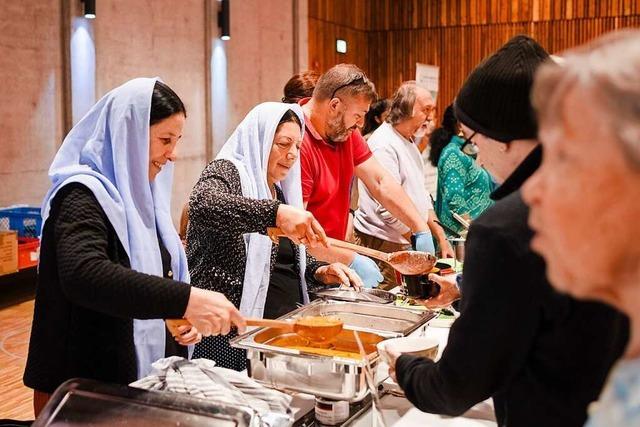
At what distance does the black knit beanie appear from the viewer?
1.32 meters

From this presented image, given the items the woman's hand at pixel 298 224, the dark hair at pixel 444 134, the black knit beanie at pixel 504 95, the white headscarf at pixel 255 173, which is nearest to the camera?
the black knit beanie at pixel 504 95

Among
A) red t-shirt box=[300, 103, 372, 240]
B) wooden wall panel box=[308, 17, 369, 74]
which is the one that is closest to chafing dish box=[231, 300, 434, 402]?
red t-shirt box=[300, 103, 372, 240]

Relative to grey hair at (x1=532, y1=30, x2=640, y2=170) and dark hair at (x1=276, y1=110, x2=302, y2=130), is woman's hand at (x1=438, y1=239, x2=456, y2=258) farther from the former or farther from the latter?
grey hair at (x1=532, y1=30, x2=640, y2=170)

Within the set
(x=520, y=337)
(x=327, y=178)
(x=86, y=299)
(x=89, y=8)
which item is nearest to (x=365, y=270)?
(x=327, y=178)

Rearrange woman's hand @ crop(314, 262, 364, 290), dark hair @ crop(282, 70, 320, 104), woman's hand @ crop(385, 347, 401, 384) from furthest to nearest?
dark hair @ crop(282, 70, 320, 104) < woman's hand @ crop(314, 262, 364, 290) < woman's hand @ crop(385, 347, 401, 384)

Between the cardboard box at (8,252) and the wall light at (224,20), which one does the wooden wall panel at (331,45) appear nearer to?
the wall light at (224,20)

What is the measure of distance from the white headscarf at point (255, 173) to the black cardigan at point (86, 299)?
1.92 feet

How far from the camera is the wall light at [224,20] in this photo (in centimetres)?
736

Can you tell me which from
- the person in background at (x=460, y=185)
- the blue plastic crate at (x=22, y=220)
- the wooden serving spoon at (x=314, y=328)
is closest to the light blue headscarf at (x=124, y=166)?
the wooden serving spoon at (x=314, y=328)

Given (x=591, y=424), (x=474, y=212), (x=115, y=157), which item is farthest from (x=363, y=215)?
(x=591, y=424)

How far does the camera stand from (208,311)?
163 cm

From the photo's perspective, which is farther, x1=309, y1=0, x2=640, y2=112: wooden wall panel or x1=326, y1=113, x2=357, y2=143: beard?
x1=309, y1=0, x2=640, y2=112: wooden wall panel

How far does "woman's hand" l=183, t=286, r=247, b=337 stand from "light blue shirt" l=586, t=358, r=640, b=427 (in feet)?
3.48

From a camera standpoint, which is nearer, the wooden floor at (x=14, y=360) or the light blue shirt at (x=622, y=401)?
the light blue shirt at (x=622, y=401)
